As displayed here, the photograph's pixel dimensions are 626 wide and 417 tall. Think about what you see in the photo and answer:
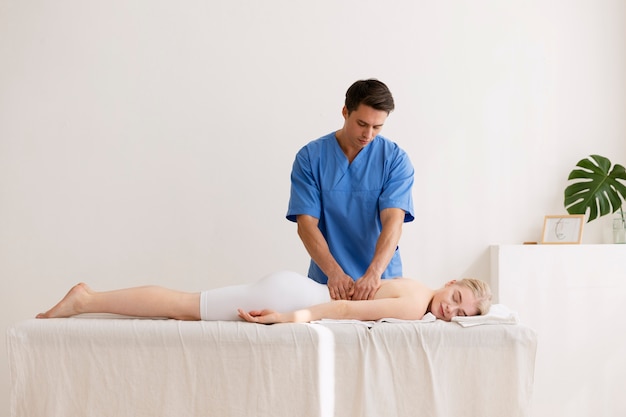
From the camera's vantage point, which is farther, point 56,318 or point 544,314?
point 544,314

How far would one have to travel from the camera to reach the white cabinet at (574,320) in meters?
3.16

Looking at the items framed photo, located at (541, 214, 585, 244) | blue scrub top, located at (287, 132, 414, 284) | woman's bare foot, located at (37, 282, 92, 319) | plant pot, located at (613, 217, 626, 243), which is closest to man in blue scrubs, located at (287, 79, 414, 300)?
blue scrub top, located at (287, 132, 414, 284)

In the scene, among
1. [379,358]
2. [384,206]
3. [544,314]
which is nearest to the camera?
[379,358]

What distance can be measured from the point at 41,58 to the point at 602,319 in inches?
106

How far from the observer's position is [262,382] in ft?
6.29

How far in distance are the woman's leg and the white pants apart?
43 millimetres

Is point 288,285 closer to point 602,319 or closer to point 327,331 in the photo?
point 327,331

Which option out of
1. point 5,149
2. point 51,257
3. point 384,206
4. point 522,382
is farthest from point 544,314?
point 5,149

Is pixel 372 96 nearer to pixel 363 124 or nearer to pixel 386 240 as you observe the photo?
pixel 363 124

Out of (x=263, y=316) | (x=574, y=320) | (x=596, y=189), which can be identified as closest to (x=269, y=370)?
(x=263, y=316)

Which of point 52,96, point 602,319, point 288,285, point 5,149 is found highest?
point 52,96

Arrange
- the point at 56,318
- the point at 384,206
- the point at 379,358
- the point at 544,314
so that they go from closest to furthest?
the point at 379,358
the point at 56,318
the point at 384,206
the point at 544,314

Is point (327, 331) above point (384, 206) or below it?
below

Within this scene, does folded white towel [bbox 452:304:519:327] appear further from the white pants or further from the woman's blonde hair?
the white pants
